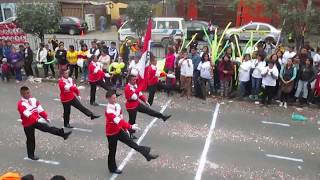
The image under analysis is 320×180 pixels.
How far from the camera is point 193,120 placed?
38.3ft

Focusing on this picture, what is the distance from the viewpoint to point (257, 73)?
13.0 meters

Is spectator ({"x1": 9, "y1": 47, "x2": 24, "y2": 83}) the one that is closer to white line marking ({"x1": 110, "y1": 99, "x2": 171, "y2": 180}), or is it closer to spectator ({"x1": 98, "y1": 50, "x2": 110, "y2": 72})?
spectator ({"x1": 98, "y1": 50, "x2": 110, "y2": 72})

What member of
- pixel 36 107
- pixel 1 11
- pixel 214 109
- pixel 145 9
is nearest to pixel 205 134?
pixel 214 109

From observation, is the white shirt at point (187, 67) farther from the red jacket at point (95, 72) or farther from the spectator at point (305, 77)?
the spectator at point (305, 77)

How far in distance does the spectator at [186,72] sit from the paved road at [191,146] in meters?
0.76

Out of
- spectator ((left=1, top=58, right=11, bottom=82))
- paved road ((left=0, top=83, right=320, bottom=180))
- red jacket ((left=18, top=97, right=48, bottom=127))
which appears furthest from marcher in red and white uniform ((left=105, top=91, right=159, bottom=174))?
spectator ((left=1, top=58, right=11, bottom=82))

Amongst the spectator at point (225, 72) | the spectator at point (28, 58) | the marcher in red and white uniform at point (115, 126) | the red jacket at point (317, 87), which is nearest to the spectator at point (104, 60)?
the spectator at point (28, 58)

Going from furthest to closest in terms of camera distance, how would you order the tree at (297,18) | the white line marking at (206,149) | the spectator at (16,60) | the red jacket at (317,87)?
1. the tree at (297,18)
2. the spectator at (16,60)
3. the red jacket at (317,87)
4. the white line marking at (206,149)

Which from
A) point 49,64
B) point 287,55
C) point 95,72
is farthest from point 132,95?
point 49,64

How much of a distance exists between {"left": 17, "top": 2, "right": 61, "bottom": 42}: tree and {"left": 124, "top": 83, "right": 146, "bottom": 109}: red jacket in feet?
29.0

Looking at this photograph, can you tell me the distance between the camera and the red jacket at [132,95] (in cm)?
930

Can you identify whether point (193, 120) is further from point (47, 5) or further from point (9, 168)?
point (47, 5)

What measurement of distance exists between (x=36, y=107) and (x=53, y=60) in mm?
7363

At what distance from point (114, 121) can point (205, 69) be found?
6248 millimetres
